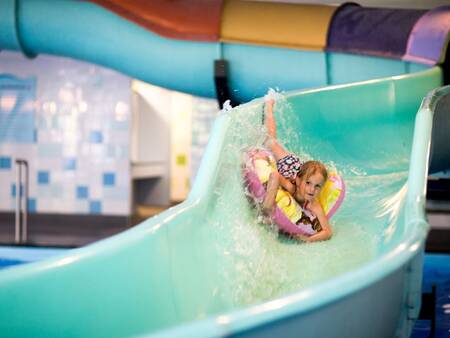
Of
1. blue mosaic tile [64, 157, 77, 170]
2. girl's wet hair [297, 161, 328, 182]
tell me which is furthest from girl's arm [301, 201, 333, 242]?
blue mosaic tile [64, 157, 77, 170]

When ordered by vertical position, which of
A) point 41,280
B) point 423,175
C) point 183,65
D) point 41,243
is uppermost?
point 183,65

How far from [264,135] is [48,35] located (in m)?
1.81

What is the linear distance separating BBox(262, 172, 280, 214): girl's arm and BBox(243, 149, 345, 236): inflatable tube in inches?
0.6

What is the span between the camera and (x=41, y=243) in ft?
16.5

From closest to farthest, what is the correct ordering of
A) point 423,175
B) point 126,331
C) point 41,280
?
point 41,280 < point 126,331 < point 423,175

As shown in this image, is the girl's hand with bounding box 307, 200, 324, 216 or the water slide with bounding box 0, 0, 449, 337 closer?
the water slide with bounding box 0, 0, 449, 337

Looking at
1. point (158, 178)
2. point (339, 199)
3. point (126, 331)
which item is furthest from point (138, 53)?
point (158, 178)

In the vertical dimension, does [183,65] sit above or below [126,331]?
above

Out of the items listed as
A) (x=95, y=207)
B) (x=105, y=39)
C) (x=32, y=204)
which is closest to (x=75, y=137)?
(x=95, y=207)

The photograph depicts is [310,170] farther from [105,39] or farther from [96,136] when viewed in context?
[96,136]

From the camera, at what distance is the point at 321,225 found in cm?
233

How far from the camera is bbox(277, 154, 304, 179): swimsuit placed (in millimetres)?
2448

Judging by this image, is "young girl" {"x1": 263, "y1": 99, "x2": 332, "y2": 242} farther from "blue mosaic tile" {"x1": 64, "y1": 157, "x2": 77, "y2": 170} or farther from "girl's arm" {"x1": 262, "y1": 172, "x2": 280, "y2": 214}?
"blue mosaic tile" {"x1": 64, "y1": 157, "x2": 77, "y2": 170}

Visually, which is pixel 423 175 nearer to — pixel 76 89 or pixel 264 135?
pixel 264 135
